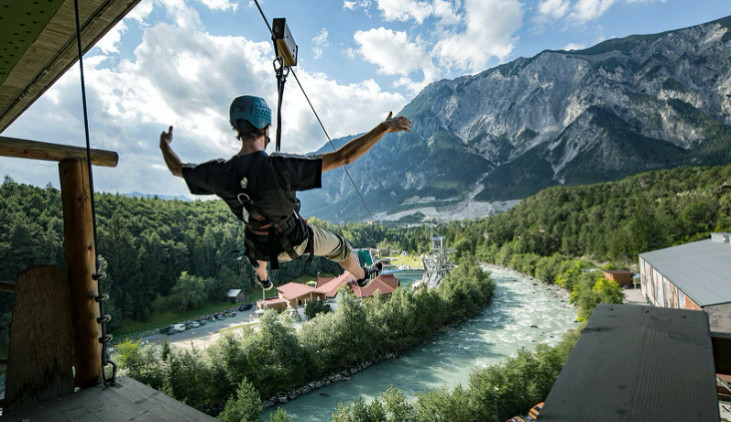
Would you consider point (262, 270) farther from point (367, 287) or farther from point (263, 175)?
point (367, 287)

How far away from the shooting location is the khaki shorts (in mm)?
2199

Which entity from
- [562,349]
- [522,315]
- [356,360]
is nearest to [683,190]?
[522,315]

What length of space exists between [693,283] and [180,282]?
4181cm

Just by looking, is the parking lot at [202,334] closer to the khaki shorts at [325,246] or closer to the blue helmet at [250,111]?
the khaki shorts at [325,246]

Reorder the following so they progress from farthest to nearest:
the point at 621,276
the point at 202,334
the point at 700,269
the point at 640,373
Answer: the point at 621,276 < the point at 202,334 < the point at 700,269 < the point at 640,373

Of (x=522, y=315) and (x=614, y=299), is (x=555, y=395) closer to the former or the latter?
(x=614, y=299)

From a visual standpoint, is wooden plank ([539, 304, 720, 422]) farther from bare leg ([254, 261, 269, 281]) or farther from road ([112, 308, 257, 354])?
road ([112, 308, 257, 354])

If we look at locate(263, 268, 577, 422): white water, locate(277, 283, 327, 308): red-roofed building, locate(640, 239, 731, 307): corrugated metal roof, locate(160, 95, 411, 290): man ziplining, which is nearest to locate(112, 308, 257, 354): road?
locate(277, 283, 327, 308): red-roofed building

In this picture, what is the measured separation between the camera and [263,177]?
1.72 meters

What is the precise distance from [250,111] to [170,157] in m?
0.55

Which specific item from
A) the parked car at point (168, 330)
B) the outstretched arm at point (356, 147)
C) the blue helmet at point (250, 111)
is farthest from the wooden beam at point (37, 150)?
the parked car at point (168, 330)

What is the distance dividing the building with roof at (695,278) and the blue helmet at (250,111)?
18552 millimetres

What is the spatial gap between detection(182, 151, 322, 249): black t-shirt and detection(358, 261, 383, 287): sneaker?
1.57 m

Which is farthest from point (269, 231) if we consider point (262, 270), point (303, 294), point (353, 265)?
point (303, 294)
